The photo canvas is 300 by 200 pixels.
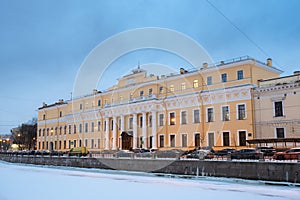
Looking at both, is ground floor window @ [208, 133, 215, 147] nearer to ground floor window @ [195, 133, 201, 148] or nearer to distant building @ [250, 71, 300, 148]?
ground floor window @ [195, 133, 201, 148]

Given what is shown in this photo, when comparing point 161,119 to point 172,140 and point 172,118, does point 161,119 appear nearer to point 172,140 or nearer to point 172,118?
point 172,118

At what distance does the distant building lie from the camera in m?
35.9

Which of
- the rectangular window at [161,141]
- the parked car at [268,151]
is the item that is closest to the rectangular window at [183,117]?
the rectangular window at [161,141]

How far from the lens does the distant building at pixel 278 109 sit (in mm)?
35875

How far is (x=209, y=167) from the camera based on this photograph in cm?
2586

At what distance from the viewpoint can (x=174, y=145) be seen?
4775 cm

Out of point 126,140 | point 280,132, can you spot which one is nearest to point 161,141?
point 126,140

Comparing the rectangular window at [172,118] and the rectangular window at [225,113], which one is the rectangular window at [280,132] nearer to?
the rectangular window at [225,113]

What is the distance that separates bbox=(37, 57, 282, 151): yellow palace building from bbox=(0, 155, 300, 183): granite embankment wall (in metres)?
14.1

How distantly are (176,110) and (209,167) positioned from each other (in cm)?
2287

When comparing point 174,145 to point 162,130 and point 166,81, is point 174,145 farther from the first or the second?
point 166,81

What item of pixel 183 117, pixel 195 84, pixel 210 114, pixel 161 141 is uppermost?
pixel 195 84

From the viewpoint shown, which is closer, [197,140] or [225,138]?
[225,138]

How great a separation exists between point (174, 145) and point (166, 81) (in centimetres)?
995
